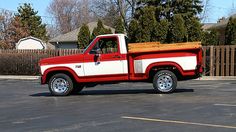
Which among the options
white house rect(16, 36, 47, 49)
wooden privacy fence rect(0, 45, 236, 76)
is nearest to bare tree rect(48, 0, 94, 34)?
white house rect(16, 36, 47, 49)

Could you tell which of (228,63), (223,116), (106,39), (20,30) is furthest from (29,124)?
(20,30)

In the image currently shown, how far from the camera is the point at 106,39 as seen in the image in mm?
16094

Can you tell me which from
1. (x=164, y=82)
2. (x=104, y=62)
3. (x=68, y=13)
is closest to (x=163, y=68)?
(x=164, y=82)

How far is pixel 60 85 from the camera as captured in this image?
16.4m

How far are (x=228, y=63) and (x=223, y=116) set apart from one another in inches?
642

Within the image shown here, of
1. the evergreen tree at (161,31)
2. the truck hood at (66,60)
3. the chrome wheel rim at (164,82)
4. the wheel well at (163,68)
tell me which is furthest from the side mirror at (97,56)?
the evergreen tree at (161,31)

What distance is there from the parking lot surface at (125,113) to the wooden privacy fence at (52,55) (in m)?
10.8

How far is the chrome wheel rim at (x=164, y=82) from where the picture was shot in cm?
1548

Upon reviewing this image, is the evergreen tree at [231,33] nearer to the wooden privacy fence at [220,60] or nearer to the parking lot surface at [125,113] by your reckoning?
the wooden privacy fence at [220,60]

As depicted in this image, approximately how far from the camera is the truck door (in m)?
15.7

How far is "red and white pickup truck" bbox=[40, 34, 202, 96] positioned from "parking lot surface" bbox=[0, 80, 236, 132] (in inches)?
24.3

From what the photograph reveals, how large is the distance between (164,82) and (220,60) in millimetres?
11798

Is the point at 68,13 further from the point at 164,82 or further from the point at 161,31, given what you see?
the point at 164,82

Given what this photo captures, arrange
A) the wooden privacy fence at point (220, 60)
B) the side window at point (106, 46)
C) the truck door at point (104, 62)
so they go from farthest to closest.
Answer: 1. the wooden privacy fence at point (220, 60)
2. the side window at point (106, 46)
3. the truck door at point (104, 62)
